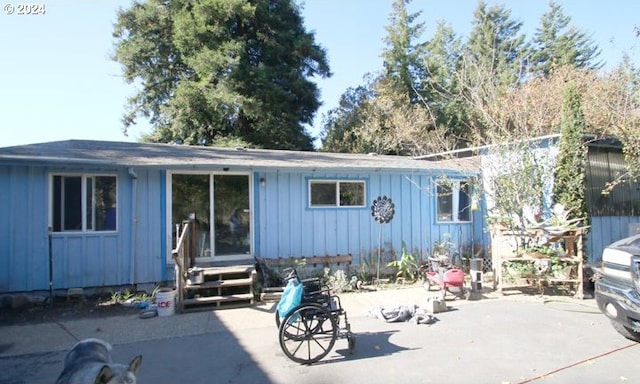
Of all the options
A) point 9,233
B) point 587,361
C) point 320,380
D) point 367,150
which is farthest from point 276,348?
point 367,150

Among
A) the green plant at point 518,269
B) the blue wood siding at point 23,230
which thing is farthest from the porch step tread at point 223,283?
the green plant at point 518,269

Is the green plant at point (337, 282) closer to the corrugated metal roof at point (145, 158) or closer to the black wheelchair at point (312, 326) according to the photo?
the corrugated metal roof at point (145, 158)

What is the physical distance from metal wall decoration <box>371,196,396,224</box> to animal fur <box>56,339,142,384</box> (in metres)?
7.88

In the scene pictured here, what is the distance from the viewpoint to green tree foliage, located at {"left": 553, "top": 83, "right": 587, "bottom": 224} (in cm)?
914

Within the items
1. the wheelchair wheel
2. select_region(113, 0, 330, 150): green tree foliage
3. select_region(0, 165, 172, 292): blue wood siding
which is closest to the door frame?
select_region(0, 165, 172, 292): blue wood siding

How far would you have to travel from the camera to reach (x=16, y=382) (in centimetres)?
453

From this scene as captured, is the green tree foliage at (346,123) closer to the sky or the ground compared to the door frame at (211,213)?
closer to the sky

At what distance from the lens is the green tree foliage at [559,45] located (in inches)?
1058

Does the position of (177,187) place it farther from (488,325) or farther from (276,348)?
(488,325)

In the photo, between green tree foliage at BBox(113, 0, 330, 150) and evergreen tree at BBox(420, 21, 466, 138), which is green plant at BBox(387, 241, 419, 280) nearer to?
green tree foliage at BBox(113, 0, 330, 150)

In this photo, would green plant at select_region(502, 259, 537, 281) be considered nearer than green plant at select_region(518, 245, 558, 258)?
No

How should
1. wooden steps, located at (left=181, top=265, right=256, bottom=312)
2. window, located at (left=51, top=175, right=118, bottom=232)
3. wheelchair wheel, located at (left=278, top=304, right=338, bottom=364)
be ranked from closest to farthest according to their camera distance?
wheelchair wheel, located at (left=278, top=304, right=338, bottom=364), wooden steps, located at (left=181, top=265, right=256, bottom=312), window, located at (left=51, top=175, right=118, bottom=232)

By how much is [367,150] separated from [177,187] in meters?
14.2

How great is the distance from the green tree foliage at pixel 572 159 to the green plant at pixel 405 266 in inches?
141
